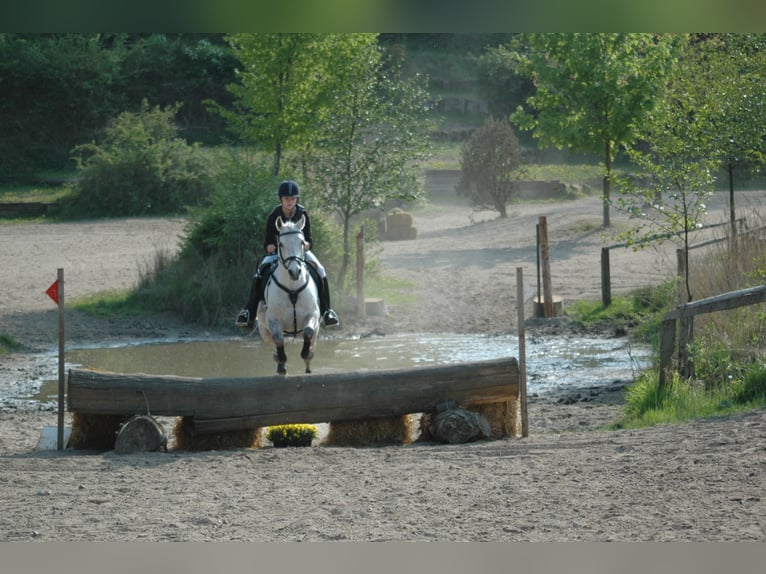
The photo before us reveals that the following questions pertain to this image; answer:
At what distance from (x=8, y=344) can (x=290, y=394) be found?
8.03 m

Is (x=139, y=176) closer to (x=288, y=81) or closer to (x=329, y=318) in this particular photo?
(x=288, y=81)

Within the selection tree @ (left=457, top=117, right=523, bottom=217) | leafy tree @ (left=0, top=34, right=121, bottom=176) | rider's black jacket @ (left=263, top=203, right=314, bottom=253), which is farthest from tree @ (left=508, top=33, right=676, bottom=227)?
rider's black jacket @ (left=263, top=203, right=314, bottom=253)

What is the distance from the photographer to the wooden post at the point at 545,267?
17.6 m

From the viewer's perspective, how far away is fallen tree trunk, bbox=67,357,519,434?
9.06m

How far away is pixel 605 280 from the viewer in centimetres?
1803

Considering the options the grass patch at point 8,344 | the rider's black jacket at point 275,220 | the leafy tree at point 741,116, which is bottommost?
the grass patch at point 8,344

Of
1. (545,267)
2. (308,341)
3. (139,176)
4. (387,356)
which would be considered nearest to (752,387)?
(308,341)

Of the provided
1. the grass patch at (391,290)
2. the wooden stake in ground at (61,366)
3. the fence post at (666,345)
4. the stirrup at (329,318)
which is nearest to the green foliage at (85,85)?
the grass patch at (391,290)

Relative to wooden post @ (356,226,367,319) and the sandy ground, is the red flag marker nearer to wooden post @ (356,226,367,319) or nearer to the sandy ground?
the sandy ground

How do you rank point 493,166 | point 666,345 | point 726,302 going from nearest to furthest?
point 726,302
point 666,345
point 493,166

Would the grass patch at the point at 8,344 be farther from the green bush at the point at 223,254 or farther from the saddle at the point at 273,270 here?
the saddle at the point at 273,270

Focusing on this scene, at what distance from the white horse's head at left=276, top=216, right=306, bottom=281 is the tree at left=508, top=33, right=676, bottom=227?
17287mm

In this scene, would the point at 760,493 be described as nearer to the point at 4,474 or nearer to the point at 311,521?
the point at 311,521

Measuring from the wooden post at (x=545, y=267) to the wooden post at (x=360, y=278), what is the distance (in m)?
2.97
